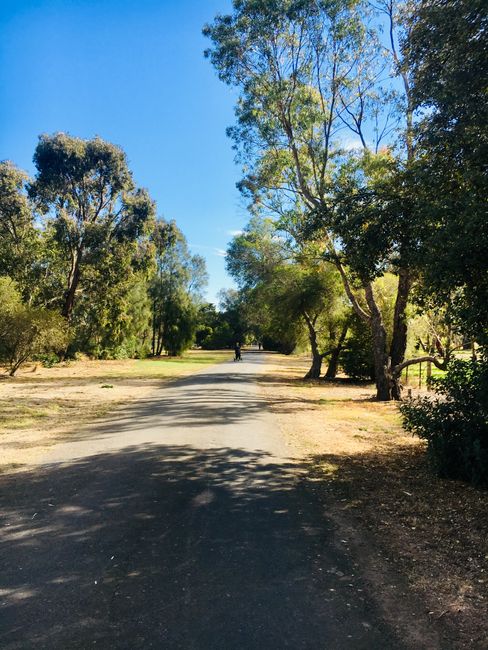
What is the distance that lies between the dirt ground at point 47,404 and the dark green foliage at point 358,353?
10728 millimetres

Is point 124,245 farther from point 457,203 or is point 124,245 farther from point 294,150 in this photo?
point 457,203

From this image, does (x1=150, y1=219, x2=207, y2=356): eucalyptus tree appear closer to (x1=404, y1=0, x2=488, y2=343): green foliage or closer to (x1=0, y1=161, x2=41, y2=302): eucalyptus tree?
(x1=0, y1=161, x2=41, y2=302): eucalyptus tree

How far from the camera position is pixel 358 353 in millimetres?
25859

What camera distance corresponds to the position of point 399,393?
54.8 ft

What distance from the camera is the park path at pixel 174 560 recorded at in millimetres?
2963

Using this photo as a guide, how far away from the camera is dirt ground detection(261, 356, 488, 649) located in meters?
3.41

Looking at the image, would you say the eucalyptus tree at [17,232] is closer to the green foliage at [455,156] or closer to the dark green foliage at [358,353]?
the dark green foliage at [358,353]

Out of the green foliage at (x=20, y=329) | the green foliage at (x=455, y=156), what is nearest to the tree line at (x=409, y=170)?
the green foliage at (x=455, y=156)

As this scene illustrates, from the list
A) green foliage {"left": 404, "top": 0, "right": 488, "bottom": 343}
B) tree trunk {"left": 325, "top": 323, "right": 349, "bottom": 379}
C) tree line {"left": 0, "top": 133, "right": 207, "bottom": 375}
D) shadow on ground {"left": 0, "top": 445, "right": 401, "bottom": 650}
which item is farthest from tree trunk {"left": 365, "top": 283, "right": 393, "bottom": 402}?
tree line {"left": 0, "top": 133, "right": 207, "bottom": 375}

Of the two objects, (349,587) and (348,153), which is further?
(348,153)

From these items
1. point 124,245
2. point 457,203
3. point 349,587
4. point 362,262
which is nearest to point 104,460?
point 349,587

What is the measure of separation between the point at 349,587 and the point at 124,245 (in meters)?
31.8

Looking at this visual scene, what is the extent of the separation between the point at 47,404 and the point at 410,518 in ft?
38.6

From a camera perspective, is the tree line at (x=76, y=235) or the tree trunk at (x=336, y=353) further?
the tree line at (x=76, y=235)
